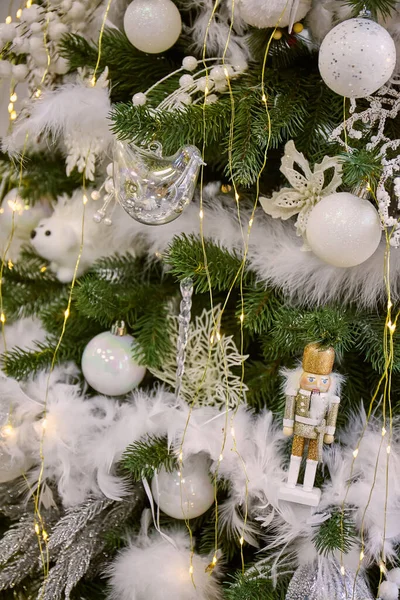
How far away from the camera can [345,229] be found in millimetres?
636

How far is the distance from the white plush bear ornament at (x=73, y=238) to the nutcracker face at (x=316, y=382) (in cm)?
40

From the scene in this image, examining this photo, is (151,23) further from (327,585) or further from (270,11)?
(327,585)

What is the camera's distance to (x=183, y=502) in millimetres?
798

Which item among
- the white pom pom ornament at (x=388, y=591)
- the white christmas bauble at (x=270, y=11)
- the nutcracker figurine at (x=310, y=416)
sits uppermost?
the white christmas bauble at (x=270, y=11)

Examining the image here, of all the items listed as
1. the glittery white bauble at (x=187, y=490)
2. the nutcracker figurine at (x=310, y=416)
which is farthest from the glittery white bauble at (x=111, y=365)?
the nutcracker figurine at (x=310, y=416)

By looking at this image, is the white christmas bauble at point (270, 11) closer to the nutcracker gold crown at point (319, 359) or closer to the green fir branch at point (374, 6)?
the green fir branch at point (374, 6)

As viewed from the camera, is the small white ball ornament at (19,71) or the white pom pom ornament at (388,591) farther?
the small white ball ornament at (19,71)

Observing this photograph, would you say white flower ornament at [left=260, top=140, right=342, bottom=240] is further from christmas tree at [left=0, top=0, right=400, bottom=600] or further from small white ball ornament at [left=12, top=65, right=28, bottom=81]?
small white ball ornament at [left=12, top=65, right=28, bottom=81]

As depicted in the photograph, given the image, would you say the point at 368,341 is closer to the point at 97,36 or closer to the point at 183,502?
the point at 183,502

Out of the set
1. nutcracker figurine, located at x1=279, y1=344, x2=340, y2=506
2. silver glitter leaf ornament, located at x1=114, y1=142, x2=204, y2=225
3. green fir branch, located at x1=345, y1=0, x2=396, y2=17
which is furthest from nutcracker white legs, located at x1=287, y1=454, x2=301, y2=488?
green fir branch, located at x1=345, y1=0, x2=396, y2=17

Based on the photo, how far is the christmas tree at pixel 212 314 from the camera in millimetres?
680

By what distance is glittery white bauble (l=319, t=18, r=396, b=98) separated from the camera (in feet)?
1.93

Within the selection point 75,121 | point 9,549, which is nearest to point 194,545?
point 9,549

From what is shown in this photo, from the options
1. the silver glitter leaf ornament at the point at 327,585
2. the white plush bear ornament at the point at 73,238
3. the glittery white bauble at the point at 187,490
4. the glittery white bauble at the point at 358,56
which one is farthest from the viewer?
the white plush bear ornament at the point at 73,238
